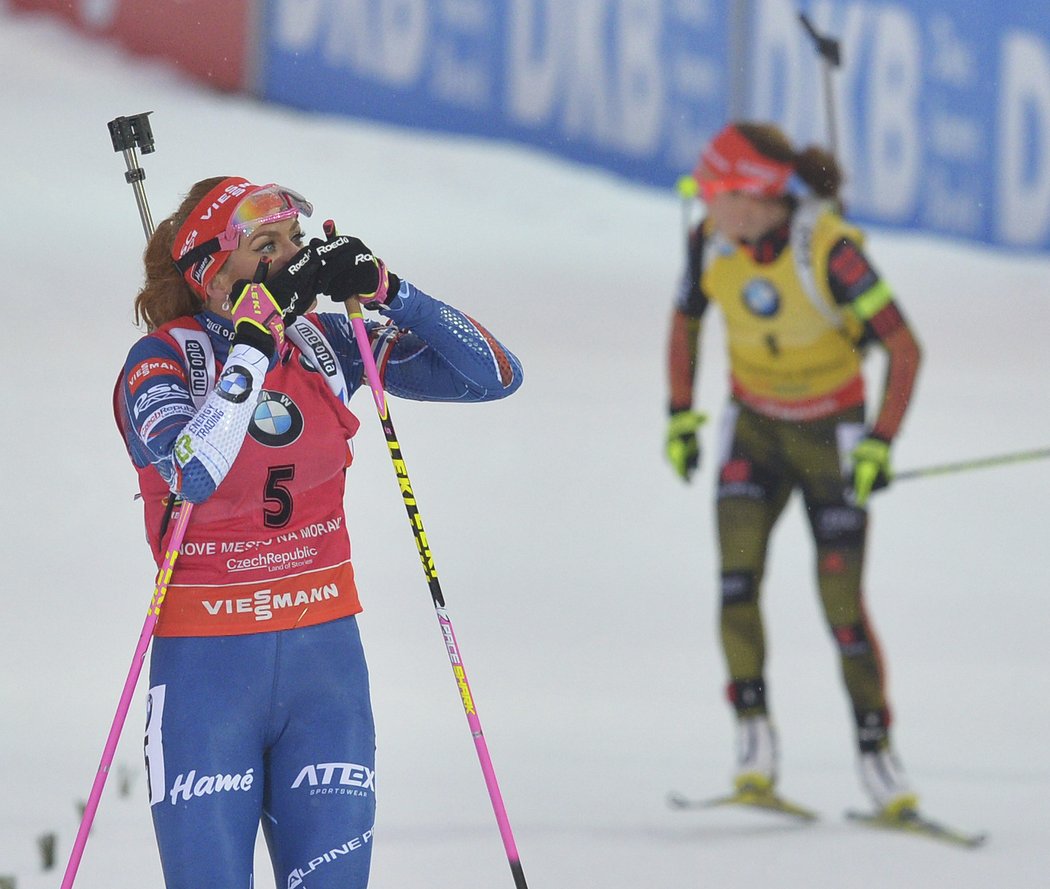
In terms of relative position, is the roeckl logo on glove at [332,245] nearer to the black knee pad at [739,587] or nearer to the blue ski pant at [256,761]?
the blue ski pant at [256,761]

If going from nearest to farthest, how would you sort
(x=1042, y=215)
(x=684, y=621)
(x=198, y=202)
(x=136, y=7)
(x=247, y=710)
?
(x=247, y=710) → (x=198, y=202) → (x=684, y=621) → (x=1042, y=215) → (x=136, y=7)

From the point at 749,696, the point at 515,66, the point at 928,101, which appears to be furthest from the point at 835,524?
the point at 515,66

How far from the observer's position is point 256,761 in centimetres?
183

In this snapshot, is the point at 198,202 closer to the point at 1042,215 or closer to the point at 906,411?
the point at 906,411

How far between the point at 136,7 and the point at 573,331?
64.3 inches

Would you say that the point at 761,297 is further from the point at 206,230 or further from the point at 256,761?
the point at 256,761

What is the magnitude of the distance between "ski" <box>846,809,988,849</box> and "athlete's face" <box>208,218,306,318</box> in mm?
1948

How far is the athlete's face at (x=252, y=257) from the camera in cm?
190

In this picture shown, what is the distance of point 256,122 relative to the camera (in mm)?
3760

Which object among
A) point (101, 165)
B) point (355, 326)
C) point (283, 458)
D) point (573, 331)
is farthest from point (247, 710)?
point (101, 165)

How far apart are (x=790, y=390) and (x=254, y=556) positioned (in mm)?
1687

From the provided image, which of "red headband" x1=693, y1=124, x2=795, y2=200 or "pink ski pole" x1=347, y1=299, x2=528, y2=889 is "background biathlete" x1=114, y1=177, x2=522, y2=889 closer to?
"pink ski pole" x1=347, y1=299, x2=528, y2=889

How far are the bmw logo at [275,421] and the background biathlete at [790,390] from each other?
1.58 metres

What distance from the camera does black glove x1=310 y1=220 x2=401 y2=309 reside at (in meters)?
1.87
